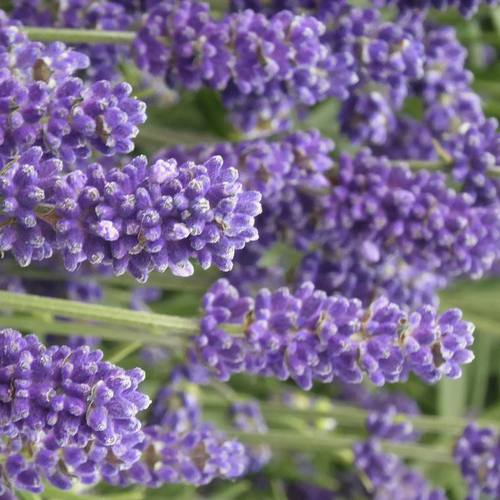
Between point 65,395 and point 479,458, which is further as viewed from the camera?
point 479,458

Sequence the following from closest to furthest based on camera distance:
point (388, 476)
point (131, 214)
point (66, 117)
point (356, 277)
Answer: point (131, 214), point (66, 117), point (356, 277), point (388, 476)

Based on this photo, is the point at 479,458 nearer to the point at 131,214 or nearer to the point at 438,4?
the point at 438,4

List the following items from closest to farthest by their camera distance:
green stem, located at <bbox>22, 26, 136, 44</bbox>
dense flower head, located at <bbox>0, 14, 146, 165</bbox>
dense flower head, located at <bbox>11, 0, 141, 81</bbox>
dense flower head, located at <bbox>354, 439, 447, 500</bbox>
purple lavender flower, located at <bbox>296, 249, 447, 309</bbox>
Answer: dense flower head, located at <bbox>0, 14, 146, 165</bbox>, green stem, located at <bbox>22, 26, 136, 44</bbox>, dense flower head, located at <bbox>11, 0, 141, 81</bbox>, purple lavender flower, located at <bbox>296, 249, 447, 309</bbox>, dense flower head, located at <bbox>354, 439, 447, 500</bbox>

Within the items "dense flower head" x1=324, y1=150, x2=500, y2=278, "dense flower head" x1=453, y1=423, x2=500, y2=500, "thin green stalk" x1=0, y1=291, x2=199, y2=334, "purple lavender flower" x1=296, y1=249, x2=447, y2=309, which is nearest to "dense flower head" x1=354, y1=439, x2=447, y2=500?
"dense flower head" x1=453, y1=423, x2=500, y2=500

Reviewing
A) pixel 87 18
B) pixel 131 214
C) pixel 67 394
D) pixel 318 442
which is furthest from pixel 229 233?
pixel 318 442

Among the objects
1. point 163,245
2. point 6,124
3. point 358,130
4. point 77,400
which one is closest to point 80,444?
point 77,400

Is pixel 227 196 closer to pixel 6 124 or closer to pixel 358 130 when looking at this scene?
pixel 6 124

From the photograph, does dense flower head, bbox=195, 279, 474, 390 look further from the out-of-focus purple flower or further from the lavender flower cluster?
the out-of-focus purple flower
